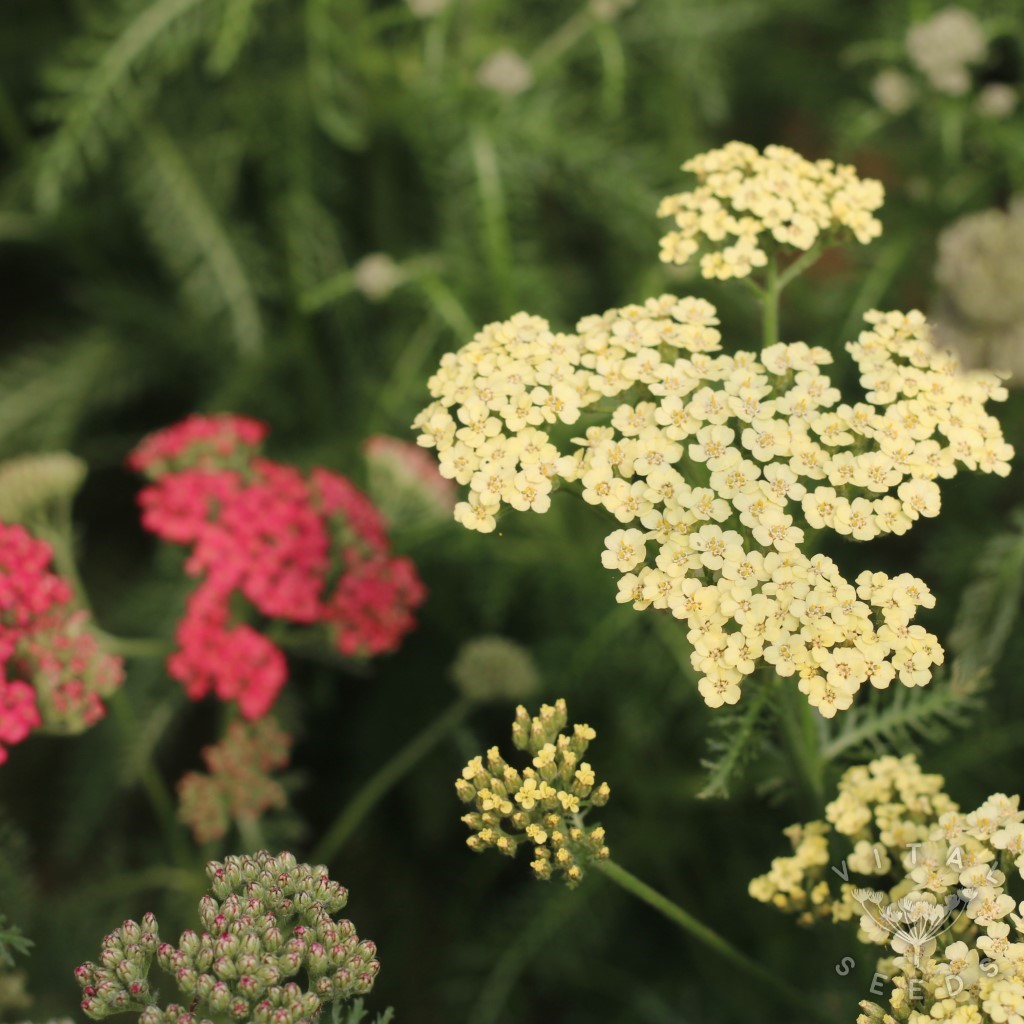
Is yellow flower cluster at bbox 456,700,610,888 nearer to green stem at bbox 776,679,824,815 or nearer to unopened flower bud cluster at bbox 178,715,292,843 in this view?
green stem at bbox 776,679,824,815

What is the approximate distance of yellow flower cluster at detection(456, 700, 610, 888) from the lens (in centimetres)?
94

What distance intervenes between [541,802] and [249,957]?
261 millimetres

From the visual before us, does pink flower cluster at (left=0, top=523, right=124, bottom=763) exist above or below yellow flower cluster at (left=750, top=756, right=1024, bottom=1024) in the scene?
below

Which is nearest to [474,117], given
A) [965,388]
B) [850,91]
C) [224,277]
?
[224,277]

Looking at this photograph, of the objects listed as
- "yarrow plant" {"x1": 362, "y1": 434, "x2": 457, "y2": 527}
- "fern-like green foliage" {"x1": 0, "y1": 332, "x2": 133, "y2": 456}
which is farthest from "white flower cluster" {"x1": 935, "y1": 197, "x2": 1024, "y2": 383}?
"fern-like green foliage" {"x1": 0, "y1": 332, "x2": 133, "y2": 456}

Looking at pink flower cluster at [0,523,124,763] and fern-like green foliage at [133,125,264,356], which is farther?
fern-like green foliage at [133,125,264,356]

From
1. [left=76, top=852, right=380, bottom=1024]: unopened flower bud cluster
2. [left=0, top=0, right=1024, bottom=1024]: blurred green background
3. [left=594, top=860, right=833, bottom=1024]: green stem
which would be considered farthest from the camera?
[left=0, top=0, right=1024, bottom=1024]: blurred green background

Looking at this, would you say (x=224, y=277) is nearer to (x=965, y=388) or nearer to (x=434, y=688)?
(x=434, y=688)

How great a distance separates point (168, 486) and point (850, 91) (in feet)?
5.69

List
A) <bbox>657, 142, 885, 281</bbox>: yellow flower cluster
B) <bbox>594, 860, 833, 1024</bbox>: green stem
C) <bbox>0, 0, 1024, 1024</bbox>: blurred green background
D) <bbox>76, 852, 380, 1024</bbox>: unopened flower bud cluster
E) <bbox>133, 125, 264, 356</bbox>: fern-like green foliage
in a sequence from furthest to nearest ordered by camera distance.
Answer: <bbox>133, 125, 264, 356</bbox>: fern-like green foliage → <bbox>0, 0, 1024, 1024</bbox>: blurred green background → <bbox>657, 142, 885, 281</bbox>: yellow flower cluster → <bbox>594, 860, 833, 1024</bbox>: green stem → <bbox>76, 852, 380, 1024</bbox>: unopened flower bud cluster

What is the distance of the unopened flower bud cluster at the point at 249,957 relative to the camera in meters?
0.89

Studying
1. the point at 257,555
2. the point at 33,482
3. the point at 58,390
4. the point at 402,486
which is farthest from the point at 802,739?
the point at 58,390

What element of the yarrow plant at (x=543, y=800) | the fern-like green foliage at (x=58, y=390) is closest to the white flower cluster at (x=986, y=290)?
the yarrow plant at (x=543, y=800)

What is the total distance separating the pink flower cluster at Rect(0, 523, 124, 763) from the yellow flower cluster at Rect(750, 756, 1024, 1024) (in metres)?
0.74
